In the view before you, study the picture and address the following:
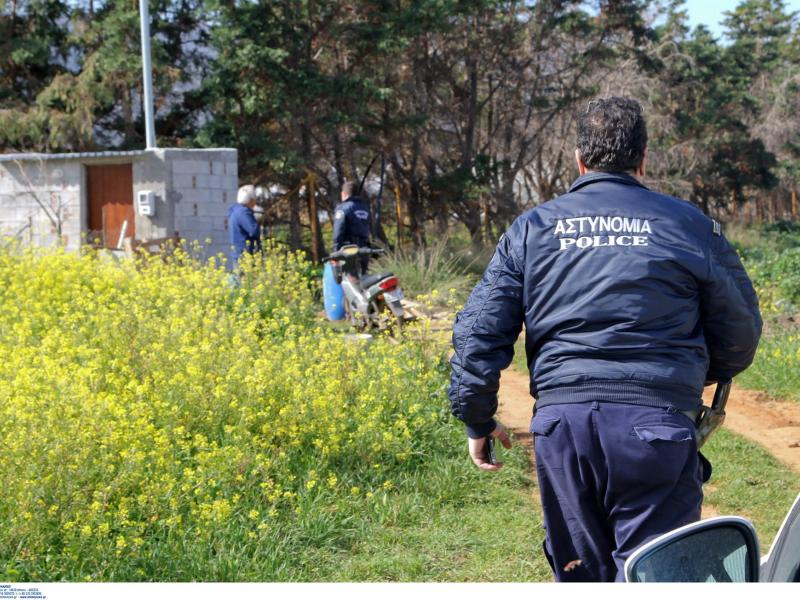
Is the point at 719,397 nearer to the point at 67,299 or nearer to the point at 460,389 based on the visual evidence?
the point at 460,389

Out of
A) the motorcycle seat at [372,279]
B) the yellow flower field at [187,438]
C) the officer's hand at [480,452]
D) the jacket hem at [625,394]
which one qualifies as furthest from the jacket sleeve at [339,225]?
the jacket hem at [625,394]

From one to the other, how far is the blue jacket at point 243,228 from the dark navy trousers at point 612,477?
9.30 metres

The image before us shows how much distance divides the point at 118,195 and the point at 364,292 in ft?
23.5

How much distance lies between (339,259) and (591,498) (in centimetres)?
832

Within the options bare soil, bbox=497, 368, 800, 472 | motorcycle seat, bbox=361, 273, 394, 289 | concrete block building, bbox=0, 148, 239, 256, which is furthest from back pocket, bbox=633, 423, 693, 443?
concrete block building, bbox=0, 148, 239, 256

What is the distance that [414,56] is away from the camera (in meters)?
21.3

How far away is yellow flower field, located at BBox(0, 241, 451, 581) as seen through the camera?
448 centimetres

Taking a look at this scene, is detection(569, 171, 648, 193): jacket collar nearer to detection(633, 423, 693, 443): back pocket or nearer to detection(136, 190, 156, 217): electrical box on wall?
detection(633, 423, 693, 443): back pocket

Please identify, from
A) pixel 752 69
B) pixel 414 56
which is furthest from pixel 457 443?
pixel 752 69

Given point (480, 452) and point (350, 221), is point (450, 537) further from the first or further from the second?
point (350, 221)

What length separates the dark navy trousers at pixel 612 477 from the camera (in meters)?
2.85

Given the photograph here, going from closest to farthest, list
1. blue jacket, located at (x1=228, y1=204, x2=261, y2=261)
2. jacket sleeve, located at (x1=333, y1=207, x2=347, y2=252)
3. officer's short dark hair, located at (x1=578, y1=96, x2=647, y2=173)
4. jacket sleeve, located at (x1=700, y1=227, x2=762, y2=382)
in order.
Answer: jacket sleeve, located at (x1=700, y1=227, x2=762, y2=382), officer's short dark hair, located at (x1=578, y1=96, x2=647, y2=173), jacket sleeve, located at (x1=333, y1=207, x2=347, y2=252), blue jacket, located at (x1=228, y1=204, x2=261, y2=261)

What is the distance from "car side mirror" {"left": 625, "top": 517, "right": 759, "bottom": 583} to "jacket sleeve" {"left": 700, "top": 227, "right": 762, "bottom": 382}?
2.96ft

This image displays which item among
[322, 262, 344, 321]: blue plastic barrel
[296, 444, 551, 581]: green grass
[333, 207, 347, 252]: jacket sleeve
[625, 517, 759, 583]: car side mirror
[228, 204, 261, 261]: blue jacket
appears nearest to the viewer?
[625, 517, 759, 583]: car side mirror
